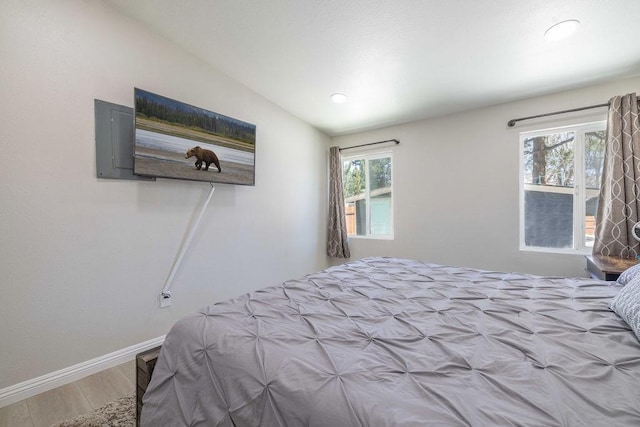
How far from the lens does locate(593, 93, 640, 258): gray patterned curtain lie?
2.26 meters

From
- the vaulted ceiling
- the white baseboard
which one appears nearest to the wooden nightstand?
the vaulted ceiling

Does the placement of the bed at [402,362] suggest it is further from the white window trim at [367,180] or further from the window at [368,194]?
the window at [368,194]

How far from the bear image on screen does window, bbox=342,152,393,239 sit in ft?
5.75

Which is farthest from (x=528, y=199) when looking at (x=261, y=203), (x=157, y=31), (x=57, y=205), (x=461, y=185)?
(x=57, y=205)

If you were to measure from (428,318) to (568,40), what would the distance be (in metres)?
2.24

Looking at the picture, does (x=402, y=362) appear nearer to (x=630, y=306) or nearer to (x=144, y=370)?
(x=630, y=306)

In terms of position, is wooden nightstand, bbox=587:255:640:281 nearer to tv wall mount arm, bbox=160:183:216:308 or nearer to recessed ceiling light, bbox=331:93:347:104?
recessed ceiling light, bbox=331:93:347:104

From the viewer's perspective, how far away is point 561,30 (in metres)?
1.87

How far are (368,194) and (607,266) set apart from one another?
2.57 meters

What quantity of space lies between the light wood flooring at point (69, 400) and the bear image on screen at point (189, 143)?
58.4 inches

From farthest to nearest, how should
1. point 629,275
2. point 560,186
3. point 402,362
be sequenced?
point 560,186 → point 629,275 → point 402,362

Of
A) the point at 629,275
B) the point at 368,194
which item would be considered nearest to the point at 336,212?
the point at 368,194

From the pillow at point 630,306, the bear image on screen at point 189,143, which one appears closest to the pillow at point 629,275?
the pillow at point 630,306

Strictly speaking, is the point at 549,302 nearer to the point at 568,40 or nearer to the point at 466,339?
the point at 466,339
